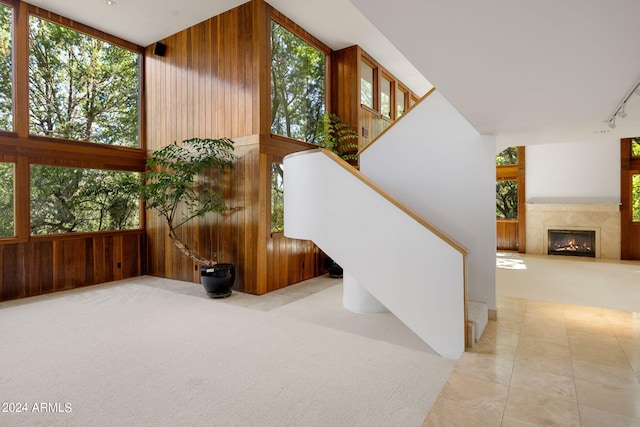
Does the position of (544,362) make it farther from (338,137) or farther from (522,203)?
(522,203)

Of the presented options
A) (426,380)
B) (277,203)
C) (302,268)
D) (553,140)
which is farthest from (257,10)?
(426,380)

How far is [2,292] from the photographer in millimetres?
4629

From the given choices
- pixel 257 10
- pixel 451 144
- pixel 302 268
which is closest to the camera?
pixel 451 144

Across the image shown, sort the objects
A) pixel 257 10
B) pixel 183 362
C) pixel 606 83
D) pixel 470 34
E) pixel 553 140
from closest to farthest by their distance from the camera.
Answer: pixel 470 34 < pixel 606 83 < pixel 183 362 < pixel 553 140 < pixel 257 10

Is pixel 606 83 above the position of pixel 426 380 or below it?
above

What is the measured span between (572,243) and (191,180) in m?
8.48

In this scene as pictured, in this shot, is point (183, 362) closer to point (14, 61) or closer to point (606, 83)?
point (606, 83)

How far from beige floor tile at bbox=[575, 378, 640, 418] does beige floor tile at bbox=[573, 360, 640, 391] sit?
6 centimetres

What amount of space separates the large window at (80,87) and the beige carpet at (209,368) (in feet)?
9.12

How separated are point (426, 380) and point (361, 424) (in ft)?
2.42

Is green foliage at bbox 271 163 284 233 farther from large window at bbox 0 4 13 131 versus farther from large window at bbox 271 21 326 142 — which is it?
large window at bbox 0 4 13 131

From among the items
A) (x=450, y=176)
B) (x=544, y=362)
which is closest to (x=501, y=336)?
(x=544, y=362)

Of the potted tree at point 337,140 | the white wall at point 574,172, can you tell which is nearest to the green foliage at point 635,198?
the white wall at point 574,172

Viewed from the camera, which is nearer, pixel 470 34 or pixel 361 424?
pixel 470 34
